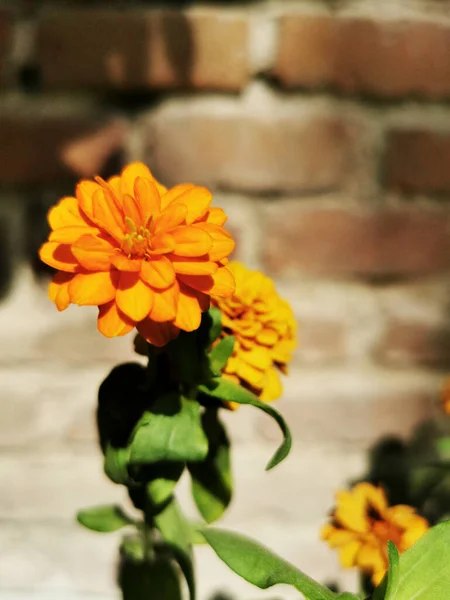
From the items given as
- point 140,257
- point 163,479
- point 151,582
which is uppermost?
point 140,257

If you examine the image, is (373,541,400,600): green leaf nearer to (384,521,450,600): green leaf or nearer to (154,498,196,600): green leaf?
(384,521,450,600): green leaf

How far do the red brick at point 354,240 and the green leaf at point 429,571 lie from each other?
0.22 m

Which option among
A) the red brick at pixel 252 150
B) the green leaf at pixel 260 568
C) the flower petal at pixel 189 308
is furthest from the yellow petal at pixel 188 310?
the red brick at pixel 252 150

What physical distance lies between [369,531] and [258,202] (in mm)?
223

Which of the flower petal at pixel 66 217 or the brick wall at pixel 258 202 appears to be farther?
the brick wall at pixel 258 202

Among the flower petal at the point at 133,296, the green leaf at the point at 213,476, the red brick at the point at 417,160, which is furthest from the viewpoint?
the red brick at the point at 417,160

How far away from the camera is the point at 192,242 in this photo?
20 centimetres

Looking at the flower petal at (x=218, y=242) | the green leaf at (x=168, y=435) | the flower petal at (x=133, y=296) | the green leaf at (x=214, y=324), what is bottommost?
the green leaf at (x=168, y=435)

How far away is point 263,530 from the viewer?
0.47 metres

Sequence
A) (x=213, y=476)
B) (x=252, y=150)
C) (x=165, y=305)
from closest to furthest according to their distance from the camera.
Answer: (x=165, y=305) < (x=213, y=476) < (x=252, y=150)

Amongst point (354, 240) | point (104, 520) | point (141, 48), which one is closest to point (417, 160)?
point (354, 240)

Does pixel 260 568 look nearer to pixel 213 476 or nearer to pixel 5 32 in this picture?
pixel 213 476

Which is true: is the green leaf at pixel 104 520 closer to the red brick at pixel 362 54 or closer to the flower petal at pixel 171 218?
the flower petal at pixel 171 218

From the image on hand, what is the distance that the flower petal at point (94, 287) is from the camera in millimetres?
191
